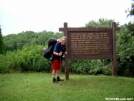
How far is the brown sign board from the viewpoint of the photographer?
28.5ft

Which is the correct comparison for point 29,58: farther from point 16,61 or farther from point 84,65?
point 84,65

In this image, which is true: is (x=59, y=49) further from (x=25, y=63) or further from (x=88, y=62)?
(x=25, y=63)

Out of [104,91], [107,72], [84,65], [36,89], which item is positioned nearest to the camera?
[104,91]

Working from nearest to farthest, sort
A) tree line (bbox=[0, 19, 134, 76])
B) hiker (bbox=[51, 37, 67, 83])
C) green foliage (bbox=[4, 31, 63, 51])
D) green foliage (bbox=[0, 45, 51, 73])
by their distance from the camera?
hiker (bbox=[51, 37, 67, 83])
tree line (bbox=[0, 19, 134, 76])
green foliage (bbox=[0, 45, 51, 73])
green foliage (bbox=[4, 31, 63, 51])

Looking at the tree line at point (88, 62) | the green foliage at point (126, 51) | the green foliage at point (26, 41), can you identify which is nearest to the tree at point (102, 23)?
the green foliage at point (26, 41)

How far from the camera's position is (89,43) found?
887 centimetres

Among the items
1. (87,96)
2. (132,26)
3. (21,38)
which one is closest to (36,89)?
(87,96)

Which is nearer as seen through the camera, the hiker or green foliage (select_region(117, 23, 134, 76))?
the hiker

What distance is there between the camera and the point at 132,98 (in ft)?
20.2

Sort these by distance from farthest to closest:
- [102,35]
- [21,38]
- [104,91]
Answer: [21,38] < [102,35] < [104,91]

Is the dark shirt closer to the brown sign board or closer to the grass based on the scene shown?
the brown sign board

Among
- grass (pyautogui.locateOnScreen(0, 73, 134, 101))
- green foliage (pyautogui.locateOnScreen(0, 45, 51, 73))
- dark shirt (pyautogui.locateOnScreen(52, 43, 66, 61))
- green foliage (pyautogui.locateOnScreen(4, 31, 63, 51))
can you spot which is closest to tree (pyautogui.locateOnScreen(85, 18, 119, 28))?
green foliage (pyautogui.locateOnScreen(4, 31, 63, 51))

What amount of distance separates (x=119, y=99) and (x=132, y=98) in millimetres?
375

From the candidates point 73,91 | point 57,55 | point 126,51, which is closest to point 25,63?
point 57,55
